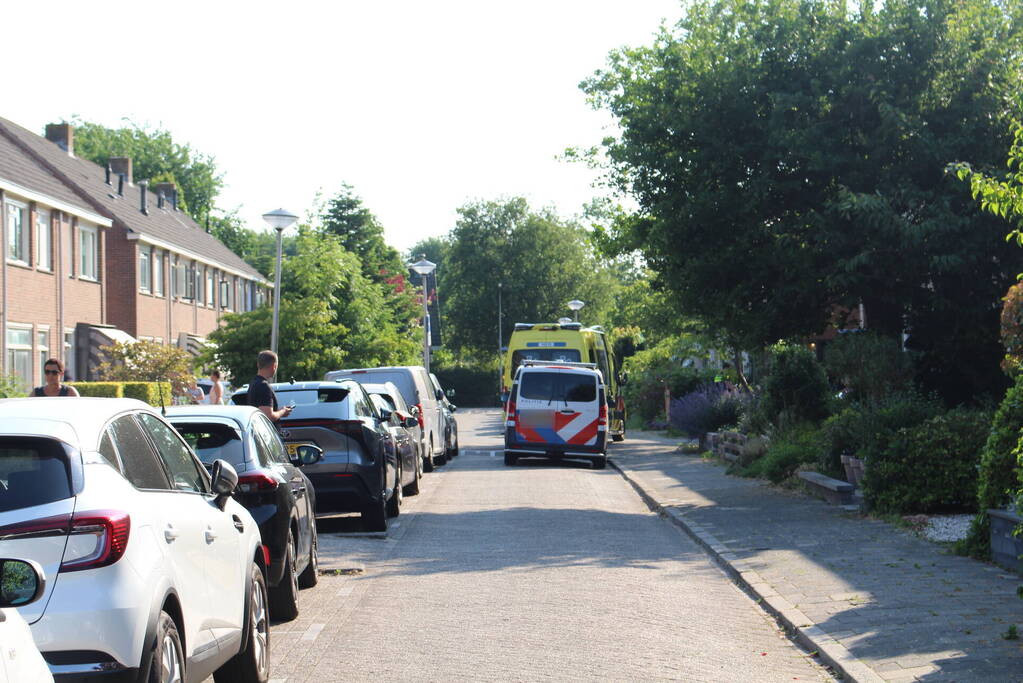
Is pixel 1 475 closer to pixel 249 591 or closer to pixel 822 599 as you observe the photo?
pixel 249 591

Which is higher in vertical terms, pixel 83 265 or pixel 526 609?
pixel 83 265

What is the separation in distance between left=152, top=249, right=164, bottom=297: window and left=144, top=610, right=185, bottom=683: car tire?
136ft

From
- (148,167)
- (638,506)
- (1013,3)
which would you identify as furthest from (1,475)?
(148,167)

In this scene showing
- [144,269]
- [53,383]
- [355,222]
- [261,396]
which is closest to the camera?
[53,383]

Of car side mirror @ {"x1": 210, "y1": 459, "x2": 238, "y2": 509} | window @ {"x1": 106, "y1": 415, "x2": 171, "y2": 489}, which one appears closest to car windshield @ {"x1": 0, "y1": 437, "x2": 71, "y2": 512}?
window @ {"x1": 106, "y1": 415, "x2": 171, "y2": 489}

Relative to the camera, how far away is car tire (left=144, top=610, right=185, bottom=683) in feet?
15.6

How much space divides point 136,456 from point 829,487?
11.4 m

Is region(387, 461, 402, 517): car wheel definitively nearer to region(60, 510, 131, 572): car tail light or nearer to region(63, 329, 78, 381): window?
region(60, 510, 131, 572): car tail light

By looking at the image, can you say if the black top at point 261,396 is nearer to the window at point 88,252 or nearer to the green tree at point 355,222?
the window at point 88,252

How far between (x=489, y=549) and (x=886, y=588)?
14.4ft

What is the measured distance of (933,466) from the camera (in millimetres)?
13094

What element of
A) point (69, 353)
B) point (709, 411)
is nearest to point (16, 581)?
point (709, 411)

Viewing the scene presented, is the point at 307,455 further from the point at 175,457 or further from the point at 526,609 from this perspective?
the point at 175,457

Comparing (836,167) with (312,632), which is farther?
(836,167)
